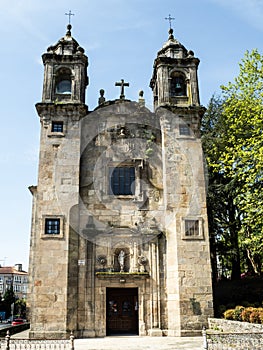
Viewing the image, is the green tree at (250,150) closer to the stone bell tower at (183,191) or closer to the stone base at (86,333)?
the stone bell tower at (183,191)

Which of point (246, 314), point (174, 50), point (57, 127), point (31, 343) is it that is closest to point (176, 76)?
point (174, 50)

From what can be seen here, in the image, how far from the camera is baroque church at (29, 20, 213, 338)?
16.6 metres

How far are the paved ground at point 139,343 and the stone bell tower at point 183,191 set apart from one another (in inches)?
51.8

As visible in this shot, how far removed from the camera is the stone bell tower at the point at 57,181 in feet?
53.0

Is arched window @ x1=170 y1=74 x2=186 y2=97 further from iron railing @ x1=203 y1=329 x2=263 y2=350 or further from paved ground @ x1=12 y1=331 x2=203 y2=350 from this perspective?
iron railing @ x1=203 y1=329 x2=263 y2=350

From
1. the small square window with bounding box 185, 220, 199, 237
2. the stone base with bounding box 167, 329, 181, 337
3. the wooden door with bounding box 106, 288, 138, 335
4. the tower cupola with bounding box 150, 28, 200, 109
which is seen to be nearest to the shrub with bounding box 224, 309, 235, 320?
the stone base with bounding box 167, 329, 181, 337

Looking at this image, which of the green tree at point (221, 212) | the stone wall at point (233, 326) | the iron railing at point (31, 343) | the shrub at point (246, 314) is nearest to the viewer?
the iron railing at point (31, 343)

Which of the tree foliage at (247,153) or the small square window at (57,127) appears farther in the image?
the small square window at (57,127)

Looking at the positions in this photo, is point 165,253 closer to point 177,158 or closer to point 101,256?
point 101,256

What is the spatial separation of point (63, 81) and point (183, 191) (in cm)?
914

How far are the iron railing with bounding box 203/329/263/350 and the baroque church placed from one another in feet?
18.4

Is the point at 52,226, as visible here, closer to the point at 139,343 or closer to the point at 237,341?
the point at 139,343

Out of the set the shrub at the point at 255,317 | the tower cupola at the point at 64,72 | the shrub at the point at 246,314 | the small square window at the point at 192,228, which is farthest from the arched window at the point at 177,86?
the shrub at the point at 255,317

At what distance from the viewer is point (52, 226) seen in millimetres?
17312
